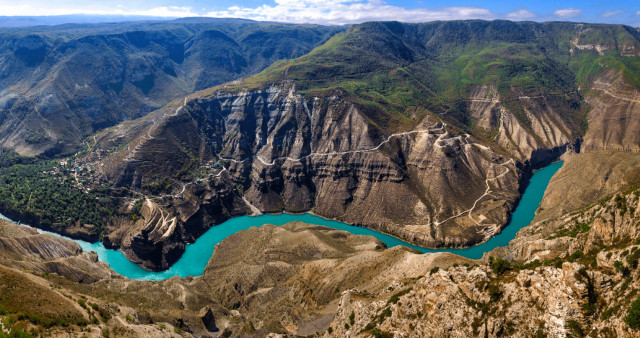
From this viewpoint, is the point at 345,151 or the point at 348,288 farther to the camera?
the point at 345,151

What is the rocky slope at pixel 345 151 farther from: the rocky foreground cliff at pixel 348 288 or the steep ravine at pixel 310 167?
the rocky foreground cliff at pixel 348 288

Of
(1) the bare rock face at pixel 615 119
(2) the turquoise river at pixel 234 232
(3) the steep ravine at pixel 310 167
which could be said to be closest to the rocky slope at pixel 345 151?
(3) the steep ravine at pixel 310 167

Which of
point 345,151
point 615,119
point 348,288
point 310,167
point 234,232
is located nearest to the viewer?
point 348,288

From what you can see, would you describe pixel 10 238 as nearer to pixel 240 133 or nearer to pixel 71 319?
pixel 71 319

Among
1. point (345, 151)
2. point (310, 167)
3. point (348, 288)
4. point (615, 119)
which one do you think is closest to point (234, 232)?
point (310, 167)

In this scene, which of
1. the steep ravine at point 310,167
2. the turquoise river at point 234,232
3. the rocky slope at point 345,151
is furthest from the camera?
the rocky slope at point 345,151

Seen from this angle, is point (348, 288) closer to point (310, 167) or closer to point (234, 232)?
point (234, 232)

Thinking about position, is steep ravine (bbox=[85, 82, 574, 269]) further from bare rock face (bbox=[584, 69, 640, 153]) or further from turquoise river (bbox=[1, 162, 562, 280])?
bare rock face (bbox=[584, 69, 640, 153])

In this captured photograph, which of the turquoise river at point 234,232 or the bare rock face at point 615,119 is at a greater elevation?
the bare rock face at point 615,119

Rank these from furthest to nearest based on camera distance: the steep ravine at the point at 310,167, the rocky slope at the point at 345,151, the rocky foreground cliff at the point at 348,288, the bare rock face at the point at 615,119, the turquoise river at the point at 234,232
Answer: the bare rock face at the point at 615,119 < the rocky slope at the point at 345,151 < the steep ravine at the point at 310,167 < the turquoise river at the point at 234,232 < the rocky foreground cliff at the point at 348,288
